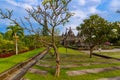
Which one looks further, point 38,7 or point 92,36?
point 92,36

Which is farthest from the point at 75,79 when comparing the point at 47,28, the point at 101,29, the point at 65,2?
the point at 101,29

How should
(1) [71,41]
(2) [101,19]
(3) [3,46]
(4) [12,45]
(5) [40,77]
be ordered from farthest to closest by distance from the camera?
(1) [71,41], (4) [12,45], (3) [3,46], (2) [101,19], (5) [40,77]

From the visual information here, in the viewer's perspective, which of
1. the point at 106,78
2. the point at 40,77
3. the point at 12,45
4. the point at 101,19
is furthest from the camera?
the point at 12,45

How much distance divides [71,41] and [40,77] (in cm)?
12194

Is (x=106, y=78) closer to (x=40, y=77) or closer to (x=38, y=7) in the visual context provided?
(x=40, y=77)

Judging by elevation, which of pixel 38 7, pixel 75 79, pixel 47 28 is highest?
pixel 38 7

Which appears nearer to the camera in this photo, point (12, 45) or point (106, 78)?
point (106, 78)

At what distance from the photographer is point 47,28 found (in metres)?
22.9

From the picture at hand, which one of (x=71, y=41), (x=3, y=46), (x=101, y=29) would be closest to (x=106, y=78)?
(x=101, y=29)

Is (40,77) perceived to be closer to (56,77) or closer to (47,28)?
(56,77)

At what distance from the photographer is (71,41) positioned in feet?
473

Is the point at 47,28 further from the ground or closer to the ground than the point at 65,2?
Result: closer to the ground

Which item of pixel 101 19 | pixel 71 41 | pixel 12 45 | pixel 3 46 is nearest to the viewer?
pixel 101 19

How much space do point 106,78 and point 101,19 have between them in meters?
22.6
